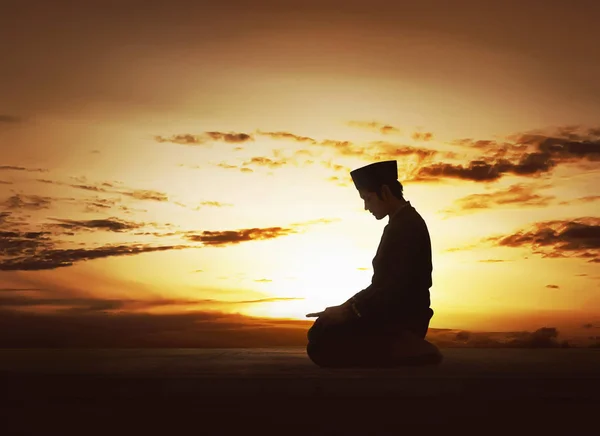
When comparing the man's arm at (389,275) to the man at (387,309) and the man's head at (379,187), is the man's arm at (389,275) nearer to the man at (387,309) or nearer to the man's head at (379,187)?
the man at (387,309)

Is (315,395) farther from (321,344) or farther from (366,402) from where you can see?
(321,344)

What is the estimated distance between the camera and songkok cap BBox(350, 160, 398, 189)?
655 centimetres

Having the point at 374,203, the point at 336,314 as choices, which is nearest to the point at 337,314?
the point at 336,314

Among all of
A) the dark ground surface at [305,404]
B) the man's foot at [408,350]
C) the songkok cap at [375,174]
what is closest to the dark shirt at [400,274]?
the man's foot at [408,350]

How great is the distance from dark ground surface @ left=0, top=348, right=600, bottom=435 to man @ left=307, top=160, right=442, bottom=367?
0.26 metres

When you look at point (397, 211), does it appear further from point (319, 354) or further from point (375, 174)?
point (319, 354)

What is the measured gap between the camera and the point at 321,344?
6.55 m

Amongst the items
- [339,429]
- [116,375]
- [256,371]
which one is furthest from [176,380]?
[339,429]

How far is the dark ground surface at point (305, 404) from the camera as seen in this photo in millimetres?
3766

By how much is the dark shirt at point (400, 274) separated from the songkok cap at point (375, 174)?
325mm

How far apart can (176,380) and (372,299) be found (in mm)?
1772

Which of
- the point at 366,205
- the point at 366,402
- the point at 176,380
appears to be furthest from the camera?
the point at 366,205

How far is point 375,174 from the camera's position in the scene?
6.57m

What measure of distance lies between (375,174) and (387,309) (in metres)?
1.22
